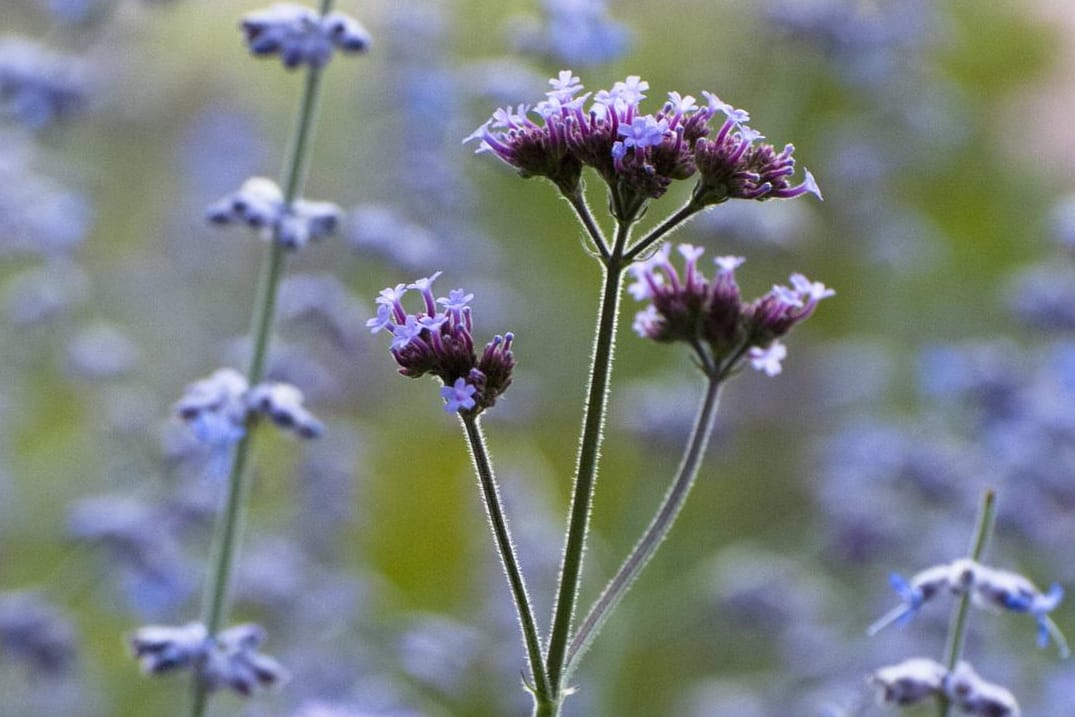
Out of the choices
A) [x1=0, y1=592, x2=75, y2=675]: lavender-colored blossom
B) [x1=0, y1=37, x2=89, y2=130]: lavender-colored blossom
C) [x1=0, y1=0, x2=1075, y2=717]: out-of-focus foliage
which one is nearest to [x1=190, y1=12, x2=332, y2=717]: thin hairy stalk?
[x1=0, y1=0, x2=1075, y2=717]: out-of-focus foliage

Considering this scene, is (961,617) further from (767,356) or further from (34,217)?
(34,217)

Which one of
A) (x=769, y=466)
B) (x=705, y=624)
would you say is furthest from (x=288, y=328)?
(x=769, y=466)

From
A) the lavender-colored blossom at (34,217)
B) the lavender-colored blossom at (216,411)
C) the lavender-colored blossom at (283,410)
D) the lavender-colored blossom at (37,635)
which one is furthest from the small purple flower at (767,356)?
the lavender-colored blossom at (34,217)

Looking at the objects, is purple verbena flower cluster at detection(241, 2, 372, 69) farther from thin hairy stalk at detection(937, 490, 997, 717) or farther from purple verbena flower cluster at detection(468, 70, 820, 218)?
thin hairy stalk at detection(937, 490, 997, 717)

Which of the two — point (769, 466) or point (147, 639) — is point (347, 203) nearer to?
point (769, 466)

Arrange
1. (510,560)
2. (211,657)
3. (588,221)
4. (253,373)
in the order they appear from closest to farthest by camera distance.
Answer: (510,560), (588,221), (211,657), (253,373)

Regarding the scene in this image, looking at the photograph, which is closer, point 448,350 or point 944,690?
point 448,350

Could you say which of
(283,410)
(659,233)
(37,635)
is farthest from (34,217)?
(659,233)
